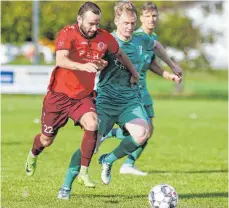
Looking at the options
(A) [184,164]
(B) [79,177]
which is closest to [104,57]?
(B) [79,177]

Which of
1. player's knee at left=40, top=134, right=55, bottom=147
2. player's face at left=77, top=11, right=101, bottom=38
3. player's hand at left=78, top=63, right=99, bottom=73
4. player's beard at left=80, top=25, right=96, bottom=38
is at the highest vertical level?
player's face at left=77, top=11, right=101, bottom=38

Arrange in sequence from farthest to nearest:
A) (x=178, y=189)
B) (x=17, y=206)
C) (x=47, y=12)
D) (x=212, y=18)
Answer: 1. (x=212, y=18)
2. (x=47, y=12)
3. (x=178, y=189)
4. (x=17, y=206)

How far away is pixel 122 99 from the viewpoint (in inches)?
364

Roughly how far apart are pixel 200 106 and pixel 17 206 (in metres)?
22.6

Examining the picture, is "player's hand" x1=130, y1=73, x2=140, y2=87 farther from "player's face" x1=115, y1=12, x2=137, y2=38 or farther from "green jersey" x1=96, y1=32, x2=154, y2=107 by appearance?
"player's face" x1=115, y1=12, x2=137, y2=38

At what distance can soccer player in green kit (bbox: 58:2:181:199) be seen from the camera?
29.5ft

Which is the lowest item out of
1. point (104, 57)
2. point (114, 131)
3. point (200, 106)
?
point (200, 106)

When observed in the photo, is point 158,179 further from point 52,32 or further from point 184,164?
point 52,32

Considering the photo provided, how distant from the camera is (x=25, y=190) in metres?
9.31

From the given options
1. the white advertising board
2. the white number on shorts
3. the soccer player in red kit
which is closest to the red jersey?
the soccer player in red kit

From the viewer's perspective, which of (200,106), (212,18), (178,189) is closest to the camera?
(178,189)

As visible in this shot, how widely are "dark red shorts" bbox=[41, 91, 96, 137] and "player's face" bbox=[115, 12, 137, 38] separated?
106 cm

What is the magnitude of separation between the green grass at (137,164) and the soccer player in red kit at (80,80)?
0.69 m

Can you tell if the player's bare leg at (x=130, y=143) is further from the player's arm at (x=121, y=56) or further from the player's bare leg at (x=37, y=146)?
A: the player's bare leg at (x=37, y=146)
